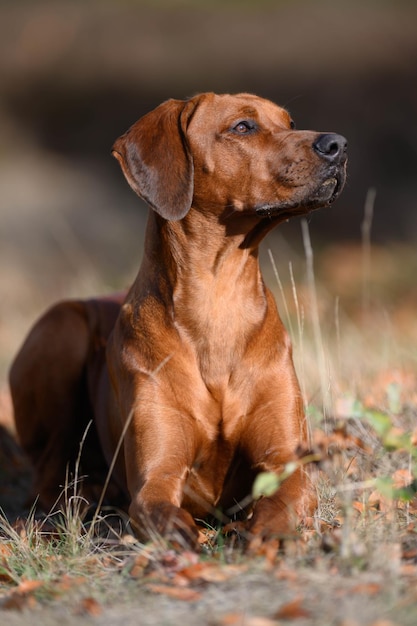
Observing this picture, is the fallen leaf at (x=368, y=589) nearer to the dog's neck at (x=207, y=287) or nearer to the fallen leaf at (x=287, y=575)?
the fallen leaf at (x=287, y=575)

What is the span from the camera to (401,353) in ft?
21.2

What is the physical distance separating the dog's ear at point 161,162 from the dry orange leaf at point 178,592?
1555 millimetres

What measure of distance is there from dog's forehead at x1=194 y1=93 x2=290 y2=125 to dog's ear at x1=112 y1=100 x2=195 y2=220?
0.11 metres

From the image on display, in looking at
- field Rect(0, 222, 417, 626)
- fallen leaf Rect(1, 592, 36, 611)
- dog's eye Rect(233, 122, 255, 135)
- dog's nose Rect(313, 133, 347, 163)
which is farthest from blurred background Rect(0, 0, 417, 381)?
fallen leaf Rect(1, 592, 36, 611)

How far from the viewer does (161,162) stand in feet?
12.9

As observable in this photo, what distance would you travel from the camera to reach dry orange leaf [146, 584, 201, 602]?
2.74 meters

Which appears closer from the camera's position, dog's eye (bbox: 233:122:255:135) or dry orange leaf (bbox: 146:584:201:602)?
dry orange leaf (bbox: 146:584:201:602)

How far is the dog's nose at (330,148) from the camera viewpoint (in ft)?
12.3

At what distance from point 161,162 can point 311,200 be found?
64 centimetres

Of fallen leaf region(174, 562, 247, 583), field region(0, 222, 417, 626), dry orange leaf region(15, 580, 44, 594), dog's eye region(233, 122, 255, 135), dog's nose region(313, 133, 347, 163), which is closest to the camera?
field region(0, 222, 417, 626)

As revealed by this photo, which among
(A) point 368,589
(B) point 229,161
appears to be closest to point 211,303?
(B) point 229,161

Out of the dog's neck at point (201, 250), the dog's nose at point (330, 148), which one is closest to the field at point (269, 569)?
the dog's neck at point (201, 250)

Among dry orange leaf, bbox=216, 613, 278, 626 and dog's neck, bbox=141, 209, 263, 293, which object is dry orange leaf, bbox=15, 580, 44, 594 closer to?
dry orange leaf, bbox=216, 613, 278, 626

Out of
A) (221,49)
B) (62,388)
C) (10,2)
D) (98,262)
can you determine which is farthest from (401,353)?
(10,2)
